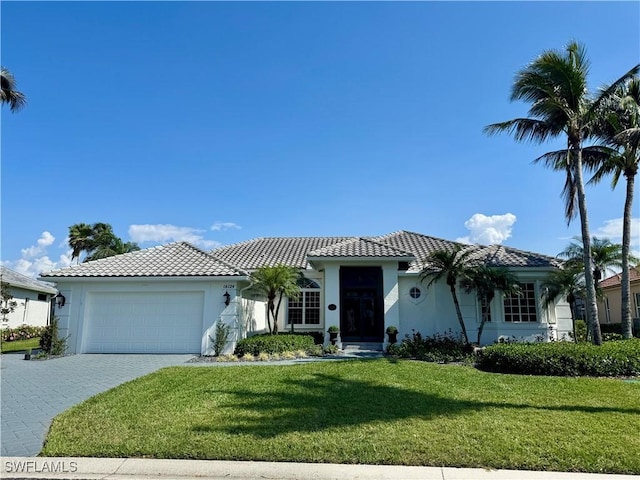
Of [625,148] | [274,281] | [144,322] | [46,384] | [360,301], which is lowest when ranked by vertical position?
[46,384]

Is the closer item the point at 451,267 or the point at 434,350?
the point at 434,350

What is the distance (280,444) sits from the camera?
18.1 feet

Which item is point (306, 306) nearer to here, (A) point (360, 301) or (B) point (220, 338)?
(A) point (360, 301)

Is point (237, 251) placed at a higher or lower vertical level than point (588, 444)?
higher

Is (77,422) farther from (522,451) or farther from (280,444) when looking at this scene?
(522,451)

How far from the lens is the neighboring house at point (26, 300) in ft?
84.3

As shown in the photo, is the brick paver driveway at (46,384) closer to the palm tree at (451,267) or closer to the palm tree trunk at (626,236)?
the palm tree at (451,267)

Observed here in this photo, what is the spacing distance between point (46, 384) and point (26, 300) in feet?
73.9

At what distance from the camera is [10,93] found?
20.3 metres

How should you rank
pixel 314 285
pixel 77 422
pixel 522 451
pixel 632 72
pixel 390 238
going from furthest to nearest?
pixel 390 238 → pixel 314 285 → pixel 632 72 → pixel 77 422 → pixel 522 451

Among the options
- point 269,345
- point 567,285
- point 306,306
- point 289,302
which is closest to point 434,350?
point 269,345

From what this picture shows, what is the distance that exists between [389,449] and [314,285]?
14498 mm

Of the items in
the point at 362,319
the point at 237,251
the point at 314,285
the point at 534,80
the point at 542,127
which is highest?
the point at 534,80

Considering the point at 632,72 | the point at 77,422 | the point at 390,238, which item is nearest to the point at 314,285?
the point at 390,238
